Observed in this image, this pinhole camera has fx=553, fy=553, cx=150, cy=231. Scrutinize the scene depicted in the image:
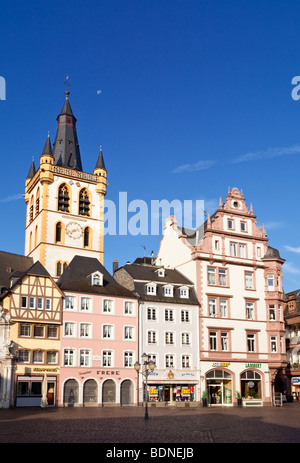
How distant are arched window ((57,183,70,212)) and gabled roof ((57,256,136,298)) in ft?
44.9

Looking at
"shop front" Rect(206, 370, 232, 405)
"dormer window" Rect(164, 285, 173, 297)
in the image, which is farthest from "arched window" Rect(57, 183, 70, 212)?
"shop front" Rect(206, 370, 232, 405)

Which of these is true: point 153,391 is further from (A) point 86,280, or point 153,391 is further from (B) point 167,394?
(A) point 86,280

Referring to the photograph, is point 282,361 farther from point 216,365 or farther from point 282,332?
point 216,365

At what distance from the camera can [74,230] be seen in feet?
232

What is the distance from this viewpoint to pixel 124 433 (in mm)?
23016

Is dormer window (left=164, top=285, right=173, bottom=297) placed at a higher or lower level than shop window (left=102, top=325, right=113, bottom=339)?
higher

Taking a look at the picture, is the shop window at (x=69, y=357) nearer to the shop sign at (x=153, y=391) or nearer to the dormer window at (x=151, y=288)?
the shop sign at (x=153, y=391)

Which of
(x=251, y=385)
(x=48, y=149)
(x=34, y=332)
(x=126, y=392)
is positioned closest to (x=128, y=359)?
(x=126, y=392)

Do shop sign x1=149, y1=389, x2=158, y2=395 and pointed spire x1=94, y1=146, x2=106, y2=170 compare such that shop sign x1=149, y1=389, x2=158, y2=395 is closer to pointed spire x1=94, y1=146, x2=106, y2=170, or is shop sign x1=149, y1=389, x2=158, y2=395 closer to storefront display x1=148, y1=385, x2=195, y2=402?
storefront display x1=148, y1=385, x2=195, y2=402

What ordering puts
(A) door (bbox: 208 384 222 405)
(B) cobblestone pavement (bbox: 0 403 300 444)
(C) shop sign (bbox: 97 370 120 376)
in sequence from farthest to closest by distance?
(A) door (bbox: 208 384 222 405)
(C) shop sign (bbox: 97 370 120 376)
(B) cobblestone pavement (bbox: 0 403 300 444)

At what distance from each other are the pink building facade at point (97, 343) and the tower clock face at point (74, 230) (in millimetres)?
14747

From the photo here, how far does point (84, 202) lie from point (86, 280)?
20204 millimetres

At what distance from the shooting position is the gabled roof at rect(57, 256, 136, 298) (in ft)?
174
